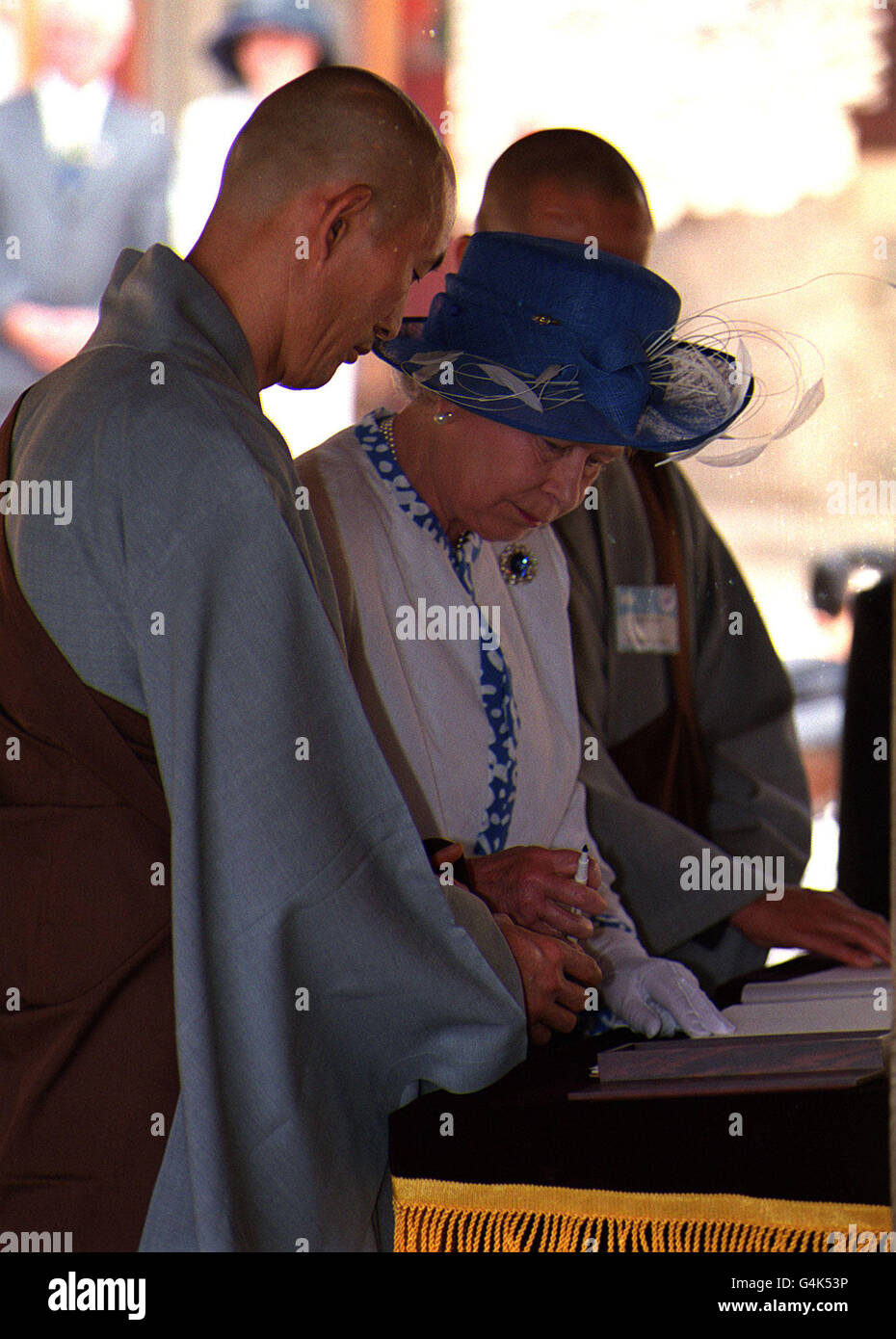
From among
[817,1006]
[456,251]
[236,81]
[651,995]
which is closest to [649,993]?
[651,995]

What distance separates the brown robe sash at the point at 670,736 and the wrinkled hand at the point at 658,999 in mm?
471

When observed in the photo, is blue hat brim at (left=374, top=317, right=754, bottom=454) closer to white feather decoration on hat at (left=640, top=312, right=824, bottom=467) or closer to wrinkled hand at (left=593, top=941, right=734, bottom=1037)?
white feather decoration on hat at (left=640, top=312, right=824, bottom=467)

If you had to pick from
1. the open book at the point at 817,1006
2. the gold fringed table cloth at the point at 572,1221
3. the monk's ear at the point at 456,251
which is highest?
the monk's ear at the point at 456,251

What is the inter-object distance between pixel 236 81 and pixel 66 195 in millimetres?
494

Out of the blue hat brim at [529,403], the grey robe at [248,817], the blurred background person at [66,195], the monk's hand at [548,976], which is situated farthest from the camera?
the blurred background person at [66,195]

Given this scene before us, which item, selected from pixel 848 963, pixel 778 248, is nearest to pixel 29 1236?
pixel 848 963

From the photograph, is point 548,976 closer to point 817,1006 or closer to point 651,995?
point 651,995

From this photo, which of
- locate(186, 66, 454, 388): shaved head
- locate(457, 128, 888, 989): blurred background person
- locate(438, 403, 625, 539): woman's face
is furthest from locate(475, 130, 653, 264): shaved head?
locate(186, 66, 454, 388): shaved head

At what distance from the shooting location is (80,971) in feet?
3.80

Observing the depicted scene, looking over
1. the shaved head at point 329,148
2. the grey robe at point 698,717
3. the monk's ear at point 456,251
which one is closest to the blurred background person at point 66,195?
the monk's ear at point 456,251

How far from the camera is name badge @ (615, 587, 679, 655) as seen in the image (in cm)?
192

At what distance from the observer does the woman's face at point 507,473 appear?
1531 millimetres

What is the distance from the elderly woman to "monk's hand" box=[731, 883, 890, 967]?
23 centimetres

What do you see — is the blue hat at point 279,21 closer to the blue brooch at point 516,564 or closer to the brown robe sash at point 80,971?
the blue brooch at point 516,564
